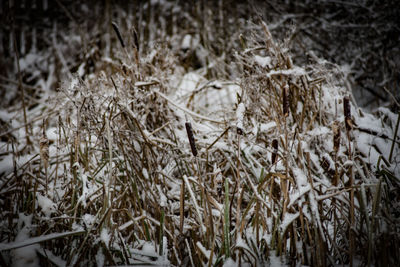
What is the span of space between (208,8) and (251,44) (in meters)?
2.40

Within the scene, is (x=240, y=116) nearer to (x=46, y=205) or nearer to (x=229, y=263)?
(x=229, y=263)

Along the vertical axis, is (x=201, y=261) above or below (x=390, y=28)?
below

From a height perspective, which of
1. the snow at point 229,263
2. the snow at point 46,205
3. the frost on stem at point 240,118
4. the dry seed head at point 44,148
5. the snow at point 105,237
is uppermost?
the frost on stem at point 240,118

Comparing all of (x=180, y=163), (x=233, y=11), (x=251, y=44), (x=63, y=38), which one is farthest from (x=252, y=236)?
(x=63, y=38)

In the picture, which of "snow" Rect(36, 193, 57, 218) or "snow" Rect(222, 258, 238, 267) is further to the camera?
"snow" Rect(36, 193, 57, 218)

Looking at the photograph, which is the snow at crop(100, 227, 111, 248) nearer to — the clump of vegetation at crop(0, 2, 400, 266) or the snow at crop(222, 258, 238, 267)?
the clump of vegetation at crop(0, 2, 400, 266)

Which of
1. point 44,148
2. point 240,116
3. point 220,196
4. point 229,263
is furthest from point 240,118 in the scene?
point 44,148

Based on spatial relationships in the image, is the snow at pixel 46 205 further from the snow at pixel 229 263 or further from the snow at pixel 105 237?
the snow at pixel 229 263

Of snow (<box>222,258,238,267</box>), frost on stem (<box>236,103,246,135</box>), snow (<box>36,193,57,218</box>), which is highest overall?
frost on stem (<box>236,103,246,135</box>)

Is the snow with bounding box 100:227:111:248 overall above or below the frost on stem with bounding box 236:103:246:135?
below

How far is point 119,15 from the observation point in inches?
143

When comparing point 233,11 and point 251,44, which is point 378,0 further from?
point 251,44

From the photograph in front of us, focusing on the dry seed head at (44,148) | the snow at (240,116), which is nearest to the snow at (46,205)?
the dry seed head at (44,148)

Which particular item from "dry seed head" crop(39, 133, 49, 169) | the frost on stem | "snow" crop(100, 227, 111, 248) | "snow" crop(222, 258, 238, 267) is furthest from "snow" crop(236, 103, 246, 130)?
"dry seed head" crop(39, 133, 49, 169)
